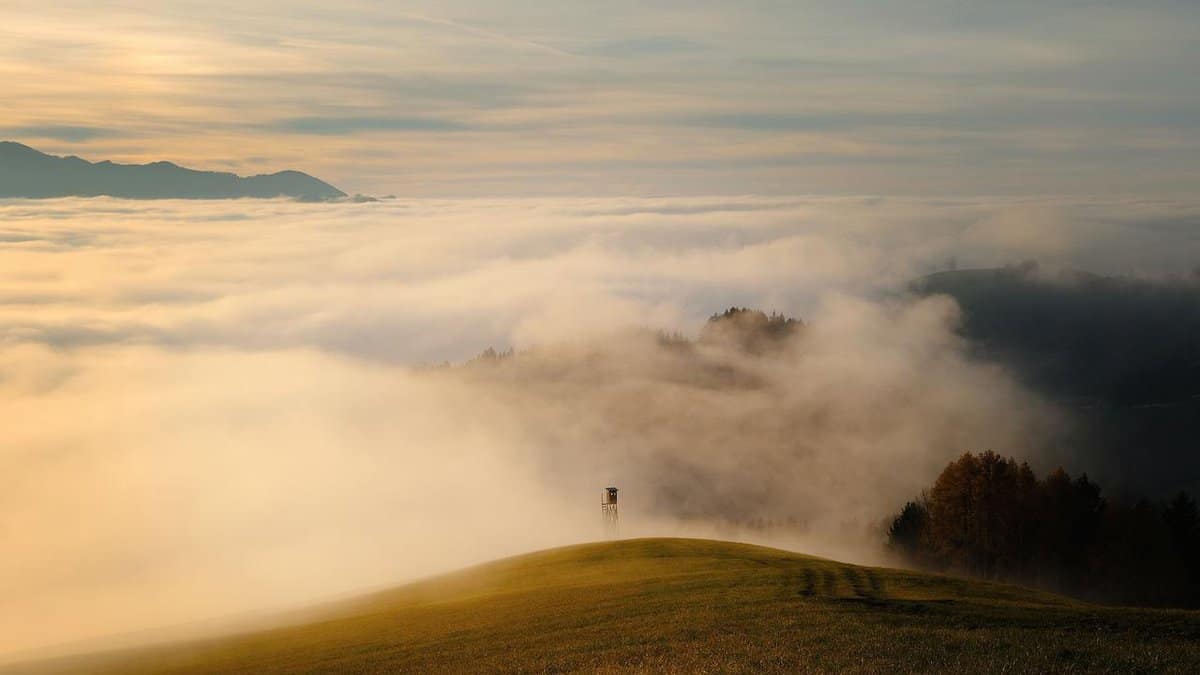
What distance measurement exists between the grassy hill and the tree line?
4432 cm

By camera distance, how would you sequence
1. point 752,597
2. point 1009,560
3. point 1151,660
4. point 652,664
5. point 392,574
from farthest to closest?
point 392,574
point 1009,560
point 752,597
point 652,664
point 1151,660

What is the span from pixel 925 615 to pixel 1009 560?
75.7m

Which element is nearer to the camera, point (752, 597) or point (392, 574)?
point (752, 597)

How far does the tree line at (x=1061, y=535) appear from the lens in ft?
374

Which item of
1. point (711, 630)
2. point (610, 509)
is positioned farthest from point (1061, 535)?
point (711, 630)

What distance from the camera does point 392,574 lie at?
573 feet

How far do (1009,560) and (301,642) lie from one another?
271ft

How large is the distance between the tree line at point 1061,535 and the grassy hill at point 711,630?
145ft

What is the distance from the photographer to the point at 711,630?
159 feet

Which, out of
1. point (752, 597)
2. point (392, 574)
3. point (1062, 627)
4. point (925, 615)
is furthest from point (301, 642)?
point (392, 574)

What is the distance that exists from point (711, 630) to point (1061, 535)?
83062 millimetres

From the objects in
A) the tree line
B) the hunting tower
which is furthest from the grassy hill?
the tree line

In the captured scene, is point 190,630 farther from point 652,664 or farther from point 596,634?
point 652,664

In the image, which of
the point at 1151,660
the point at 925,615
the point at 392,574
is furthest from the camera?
the point at 392,574
